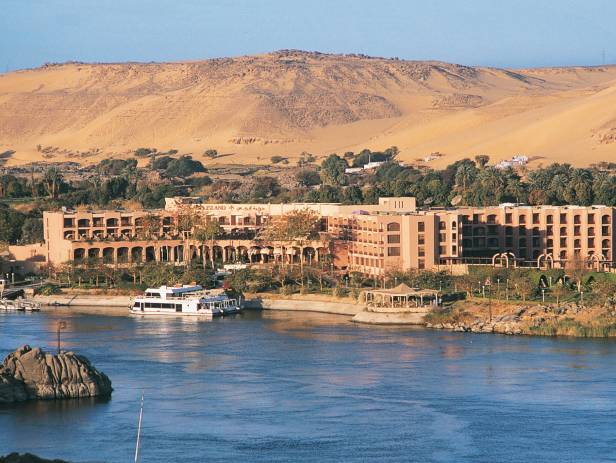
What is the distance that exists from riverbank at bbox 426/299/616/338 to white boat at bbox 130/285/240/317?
7548 millimetres

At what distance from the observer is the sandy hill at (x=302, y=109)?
128250 millimetres

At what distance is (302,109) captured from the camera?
161 metres

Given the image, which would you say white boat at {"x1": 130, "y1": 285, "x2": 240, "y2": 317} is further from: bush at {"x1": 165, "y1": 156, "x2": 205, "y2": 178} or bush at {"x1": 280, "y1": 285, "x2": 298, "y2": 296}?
bush at {"x1": 165, "y1": 156, "x2": 205, "y2": 178}

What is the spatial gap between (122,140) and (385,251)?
96674mm

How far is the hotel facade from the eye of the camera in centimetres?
6397

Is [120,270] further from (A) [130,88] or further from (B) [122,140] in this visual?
(A) [130,88]

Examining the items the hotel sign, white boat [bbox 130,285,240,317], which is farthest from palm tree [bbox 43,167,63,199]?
white boat [bbox 130,285,240,317]

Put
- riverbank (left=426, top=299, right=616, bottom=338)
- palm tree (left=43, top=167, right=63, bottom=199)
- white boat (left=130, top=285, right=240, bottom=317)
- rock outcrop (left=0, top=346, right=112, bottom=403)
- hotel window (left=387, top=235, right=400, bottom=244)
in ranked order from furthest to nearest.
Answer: palm tree (left=43, top=167, right=63, bottom=199)
hotel window (left=387, top=235, right=400, bottom=244)
white boat (left=130, top=285, right=240, bottom=317)
riverbank (left=426, top=299, right=616, bottom=338)
rock outcrop (left=0, top=346, right=112, bottom=403)

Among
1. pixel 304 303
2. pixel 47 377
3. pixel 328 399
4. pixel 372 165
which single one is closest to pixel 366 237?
pixel 304 303

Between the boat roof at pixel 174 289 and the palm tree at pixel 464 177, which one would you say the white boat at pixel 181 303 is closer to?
the boat roof at pixel 174 289

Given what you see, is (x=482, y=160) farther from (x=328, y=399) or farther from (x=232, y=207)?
(x=328, y=399)

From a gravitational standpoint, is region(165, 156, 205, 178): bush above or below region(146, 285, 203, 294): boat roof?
above

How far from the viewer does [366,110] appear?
6531 inches

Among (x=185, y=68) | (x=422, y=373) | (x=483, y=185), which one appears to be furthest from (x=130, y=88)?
(x=422, y=373)
